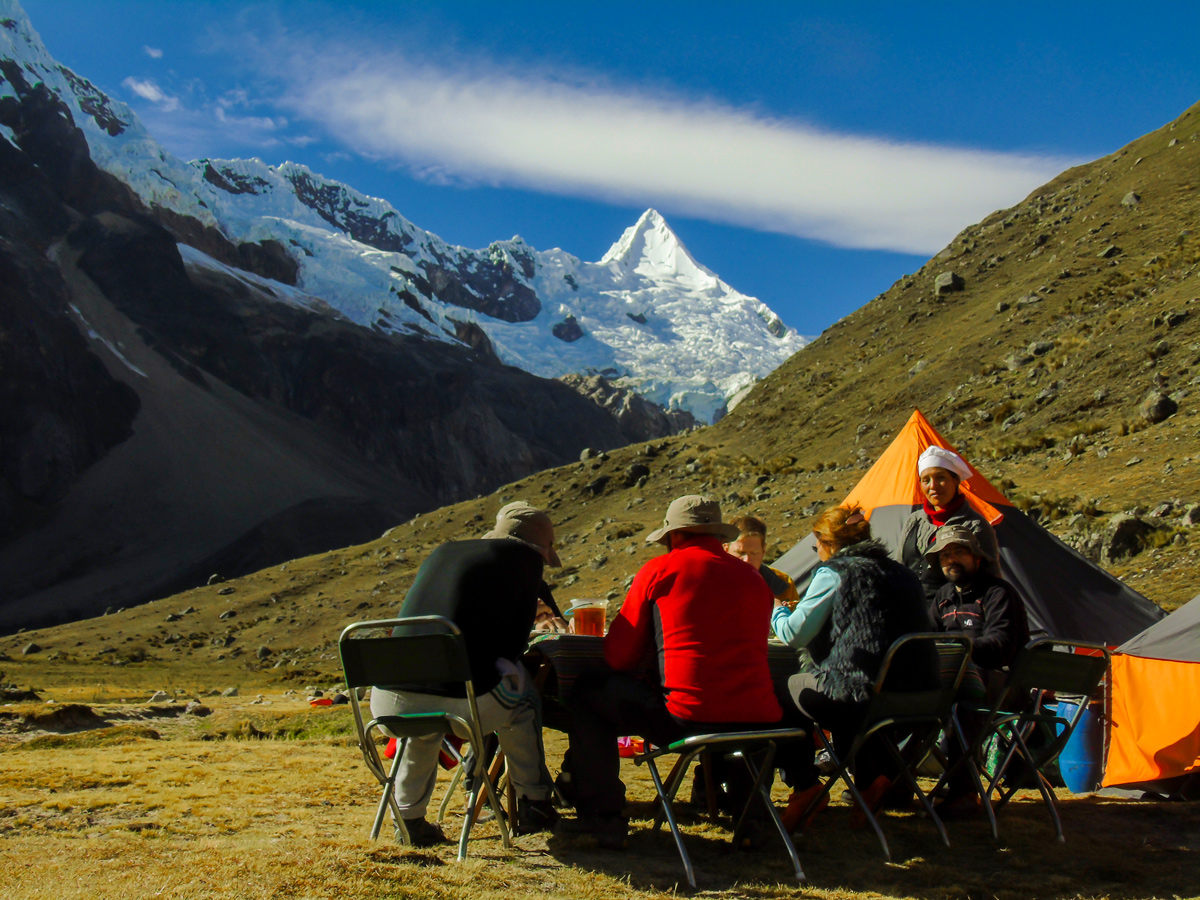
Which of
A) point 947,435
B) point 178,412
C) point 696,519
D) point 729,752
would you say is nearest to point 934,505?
point 696,519

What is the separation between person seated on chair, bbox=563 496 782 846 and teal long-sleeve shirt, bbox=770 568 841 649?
16.7 inches

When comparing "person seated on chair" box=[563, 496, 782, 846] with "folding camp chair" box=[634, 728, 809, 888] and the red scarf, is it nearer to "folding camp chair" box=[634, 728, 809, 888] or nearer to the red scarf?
"folding camp chair" box=[634, 728, 809, 888]

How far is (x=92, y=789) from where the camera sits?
22.6ft

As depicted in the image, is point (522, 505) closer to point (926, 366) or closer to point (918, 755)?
point (918, 755)

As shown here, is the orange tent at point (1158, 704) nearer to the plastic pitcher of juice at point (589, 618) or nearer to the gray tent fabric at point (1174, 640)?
the gray tent fabric at point (1174, 640)

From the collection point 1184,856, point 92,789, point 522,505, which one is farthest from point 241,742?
point 1184,856

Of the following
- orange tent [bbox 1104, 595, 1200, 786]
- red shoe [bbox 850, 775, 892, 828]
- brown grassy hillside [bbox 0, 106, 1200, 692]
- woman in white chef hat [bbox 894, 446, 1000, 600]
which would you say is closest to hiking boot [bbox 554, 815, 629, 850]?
red shoe [bbox 850, 775, 892, 828]

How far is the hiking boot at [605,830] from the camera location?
16.7ft

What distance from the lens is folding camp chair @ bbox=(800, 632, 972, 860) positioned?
5.07 m

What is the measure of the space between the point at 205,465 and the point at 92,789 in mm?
76398

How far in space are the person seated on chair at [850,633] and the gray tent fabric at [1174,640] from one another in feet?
8.56

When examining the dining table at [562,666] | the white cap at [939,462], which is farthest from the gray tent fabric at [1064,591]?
the dining table at [562,666]

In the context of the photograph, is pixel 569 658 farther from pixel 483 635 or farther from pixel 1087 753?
pixel 1087 753

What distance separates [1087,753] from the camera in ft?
23.4
